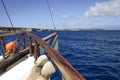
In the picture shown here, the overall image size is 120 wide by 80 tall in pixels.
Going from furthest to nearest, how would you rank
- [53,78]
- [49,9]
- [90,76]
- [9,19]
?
1. [90,76]
2. [53,78]
3. [49,9]
4. [9,19]

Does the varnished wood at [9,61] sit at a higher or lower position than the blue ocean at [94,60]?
higher

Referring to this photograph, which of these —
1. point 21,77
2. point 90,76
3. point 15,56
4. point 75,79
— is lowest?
point 90,76

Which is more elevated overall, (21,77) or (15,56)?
(15,56)

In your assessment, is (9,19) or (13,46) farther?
(13,46)

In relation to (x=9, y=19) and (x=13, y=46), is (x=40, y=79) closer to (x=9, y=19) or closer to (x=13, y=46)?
(x=9, y=19)

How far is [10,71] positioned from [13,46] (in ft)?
5.82

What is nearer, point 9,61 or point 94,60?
point 9,61

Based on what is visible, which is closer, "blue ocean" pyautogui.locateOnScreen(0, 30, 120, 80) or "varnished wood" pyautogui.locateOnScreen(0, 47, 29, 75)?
"varnished wood" pyautogui.locateOnScreen(0, 47, 29, 75)

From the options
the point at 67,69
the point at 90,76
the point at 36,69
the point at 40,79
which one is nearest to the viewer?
the point at 67,69

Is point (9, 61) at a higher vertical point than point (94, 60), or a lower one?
higher

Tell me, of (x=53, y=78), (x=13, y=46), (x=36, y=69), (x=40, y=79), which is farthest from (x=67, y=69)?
(x=53, y=78)

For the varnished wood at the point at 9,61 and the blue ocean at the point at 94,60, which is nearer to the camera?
the varnished wood at the point at 9,61

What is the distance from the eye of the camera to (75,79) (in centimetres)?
125

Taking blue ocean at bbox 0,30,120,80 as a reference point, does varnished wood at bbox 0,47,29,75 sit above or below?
above
